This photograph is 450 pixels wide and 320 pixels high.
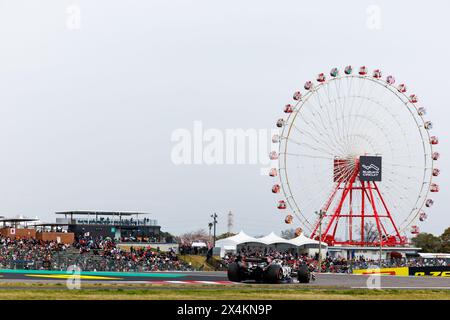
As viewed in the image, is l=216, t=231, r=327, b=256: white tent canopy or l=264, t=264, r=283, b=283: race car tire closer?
l=264, t=264, r=283, b=283: race car tire

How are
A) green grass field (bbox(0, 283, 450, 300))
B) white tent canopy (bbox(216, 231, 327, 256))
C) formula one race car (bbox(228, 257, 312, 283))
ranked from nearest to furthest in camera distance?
green grass field (bbox(0, 283, 450, 300))
formula one race car (bbox(228, 257, 312, 283))
white tent canopy (bbox(216, 231, 327, 256))

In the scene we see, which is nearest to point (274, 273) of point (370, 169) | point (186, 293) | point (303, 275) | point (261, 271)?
point (261, 271)

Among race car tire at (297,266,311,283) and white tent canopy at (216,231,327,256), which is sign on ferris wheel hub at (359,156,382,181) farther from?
race car tire at (297,266,311,283)

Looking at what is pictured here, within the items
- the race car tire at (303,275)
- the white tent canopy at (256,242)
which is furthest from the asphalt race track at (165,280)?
the white tent canopy at (256,242)

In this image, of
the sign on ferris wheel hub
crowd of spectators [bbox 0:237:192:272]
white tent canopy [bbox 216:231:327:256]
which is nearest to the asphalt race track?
crowd of spectators [bbox 0:237:192:272]

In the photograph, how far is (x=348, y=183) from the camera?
86875mm

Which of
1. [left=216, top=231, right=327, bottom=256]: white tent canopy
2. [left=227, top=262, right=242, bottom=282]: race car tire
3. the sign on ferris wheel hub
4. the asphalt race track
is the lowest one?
the asphalt race track

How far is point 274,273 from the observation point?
1468 inches

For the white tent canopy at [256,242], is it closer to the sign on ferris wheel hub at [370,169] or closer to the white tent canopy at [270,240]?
the white tent canopy at [270,240]

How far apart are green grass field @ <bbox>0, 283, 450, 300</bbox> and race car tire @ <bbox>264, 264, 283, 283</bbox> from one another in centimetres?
354

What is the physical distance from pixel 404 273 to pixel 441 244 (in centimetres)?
7652

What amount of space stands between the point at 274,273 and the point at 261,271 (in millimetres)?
1099

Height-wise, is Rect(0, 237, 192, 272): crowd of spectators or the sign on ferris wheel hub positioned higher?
the sign on ferris wheel hub

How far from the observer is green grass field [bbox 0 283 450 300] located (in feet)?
88.3
